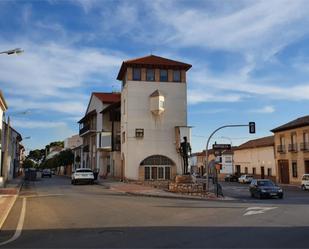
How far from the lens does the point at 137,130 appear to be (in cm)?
4706

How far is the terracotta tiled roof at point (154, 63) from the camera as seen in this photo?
1846 inches

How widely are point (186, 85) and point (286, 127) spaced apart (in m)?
17.0

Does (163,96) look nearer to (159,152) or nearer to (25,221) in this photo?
(159,152)

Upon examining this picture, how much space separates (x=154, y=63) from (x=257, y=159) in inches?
1273

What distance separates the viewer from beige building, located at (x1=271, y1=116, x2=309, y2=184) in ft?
173

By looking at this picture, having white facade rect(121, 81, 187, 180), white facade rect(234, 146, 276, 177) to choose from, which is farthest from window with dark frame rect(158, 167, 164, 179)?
white facade rect(234, 146, 276, 177)

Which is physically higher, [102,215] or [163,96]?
[163,96]

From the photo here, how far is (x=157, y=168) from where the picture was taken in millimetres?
47656

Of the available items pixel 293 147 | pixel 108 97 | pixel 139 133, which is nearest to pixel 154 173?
pixel 139 133

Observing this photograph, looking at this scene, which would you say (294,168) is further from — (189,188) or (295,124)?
(189,188)

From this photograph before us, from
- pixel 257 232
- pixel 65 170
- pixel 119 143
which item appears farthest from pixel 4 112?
pixel 65 170

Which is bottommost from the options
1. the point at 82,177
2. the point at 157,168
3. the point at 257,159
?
the point at 82,177

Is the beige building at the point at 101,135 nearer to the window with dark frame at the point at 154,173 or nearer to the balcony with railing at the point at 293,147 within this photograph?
the window with dark frame at the point at 154,173

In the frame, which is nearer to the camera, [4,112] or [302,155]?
[4,112]
